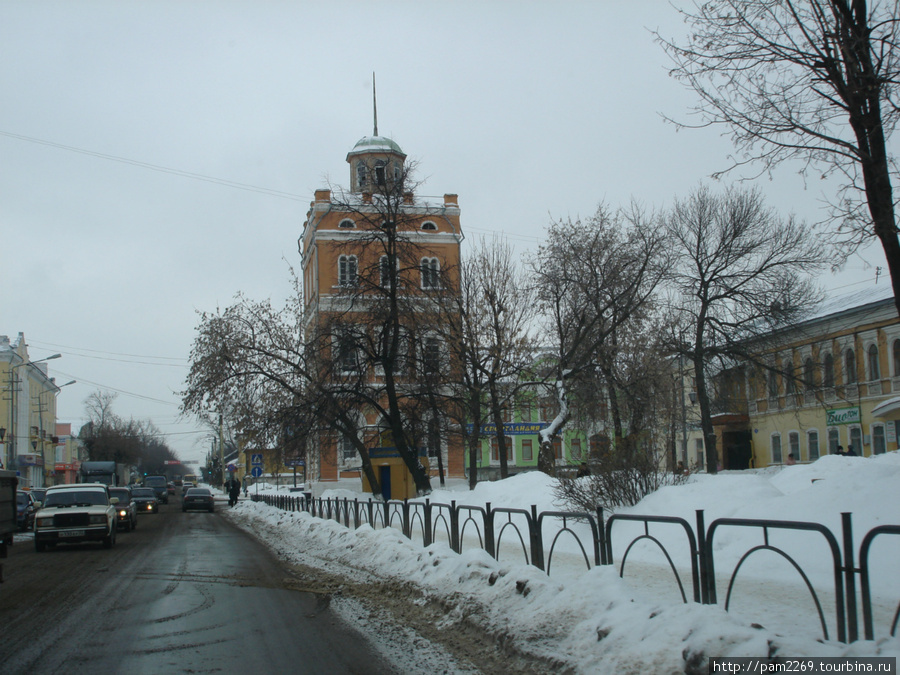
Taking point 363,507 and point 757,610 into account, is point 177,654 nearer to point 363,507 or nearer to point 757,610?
point 757,610

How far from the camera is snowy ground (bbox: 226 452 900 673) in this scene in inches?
220

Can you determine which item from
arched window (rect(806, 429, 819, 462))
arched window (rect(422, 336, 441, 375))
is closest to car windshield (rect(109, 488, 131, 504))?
arched window (rect(422, 336, 441, 375))

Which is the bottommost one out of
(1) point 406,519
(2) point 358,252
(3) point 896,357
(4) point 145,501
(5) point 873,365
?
(4) point 145,501

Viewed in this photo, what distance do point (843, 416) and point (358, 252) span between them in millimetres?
26170

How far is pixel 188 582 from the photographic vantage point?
1292cm

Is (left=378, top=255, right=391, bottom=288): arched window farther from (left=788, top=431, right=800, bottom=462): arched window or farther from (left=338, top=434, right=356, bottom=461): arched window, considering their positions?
(left=788, top=431, right=800, bottom=462): arched window

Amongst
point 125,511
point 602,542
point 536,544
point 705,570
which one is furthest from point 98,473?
point 705,570

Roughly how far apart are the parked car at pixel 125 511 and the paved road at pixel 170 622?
13139 millimetres

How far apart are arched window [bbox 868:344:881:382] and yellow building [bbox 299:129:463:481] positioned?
821 inches

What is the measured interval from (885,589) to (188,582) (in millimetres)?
10423

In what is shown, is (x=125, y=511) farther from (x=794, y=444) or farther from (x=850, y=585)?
(x=794, y=444)

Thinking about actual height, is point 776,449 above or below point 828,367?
below

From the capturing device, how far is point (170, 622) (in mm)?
9141

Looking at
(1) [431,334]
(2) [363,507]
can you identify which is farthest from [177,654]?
(1) [431,334]
